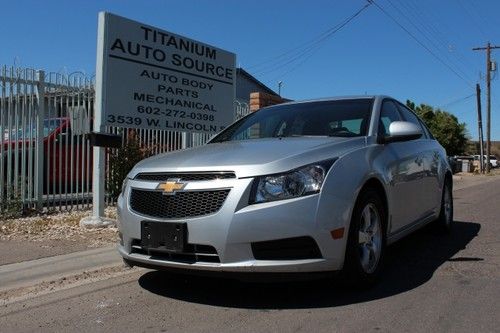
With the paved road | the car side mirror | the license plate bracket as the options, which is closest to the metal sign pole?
the paved road

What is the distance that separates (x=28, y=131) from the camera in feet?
29.7

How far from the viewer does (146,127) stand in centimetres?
870

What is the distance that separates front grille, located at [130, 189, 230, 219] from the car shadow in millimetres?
767

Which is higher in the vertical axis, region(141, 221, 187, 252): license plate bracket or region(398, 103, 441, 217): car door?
region(398, 103, 441, 217): car door

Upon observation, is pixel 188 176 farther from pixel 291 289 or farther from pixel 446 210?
pixel 446 210

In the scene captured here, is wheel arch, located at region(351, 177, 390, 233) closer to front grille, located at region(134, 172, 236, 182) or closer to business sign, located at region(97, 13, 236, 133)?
front grille, located at region(134, 172, 236, 182)

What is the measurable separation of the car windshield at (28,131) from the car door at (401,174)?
5711 millimetres

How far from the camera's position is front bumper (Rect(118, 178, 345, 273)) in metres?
4.01

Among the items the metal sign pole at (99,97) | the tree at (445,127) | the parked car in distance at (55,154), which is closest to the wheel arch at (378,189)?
the metal sign pole at (99,97)

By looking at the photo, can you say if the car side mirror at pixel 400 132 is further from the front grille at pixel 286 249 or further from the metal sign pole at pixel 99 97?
the metal sign pole at pixel 99 97

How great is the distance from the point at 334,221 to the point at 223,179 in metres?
0.85

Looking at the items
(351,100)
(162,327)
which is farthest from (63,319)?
(351,100)

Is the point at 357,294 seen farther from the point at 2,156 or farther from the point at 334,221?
the point at 2,156

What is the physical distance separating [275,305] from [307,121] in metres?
1.94
